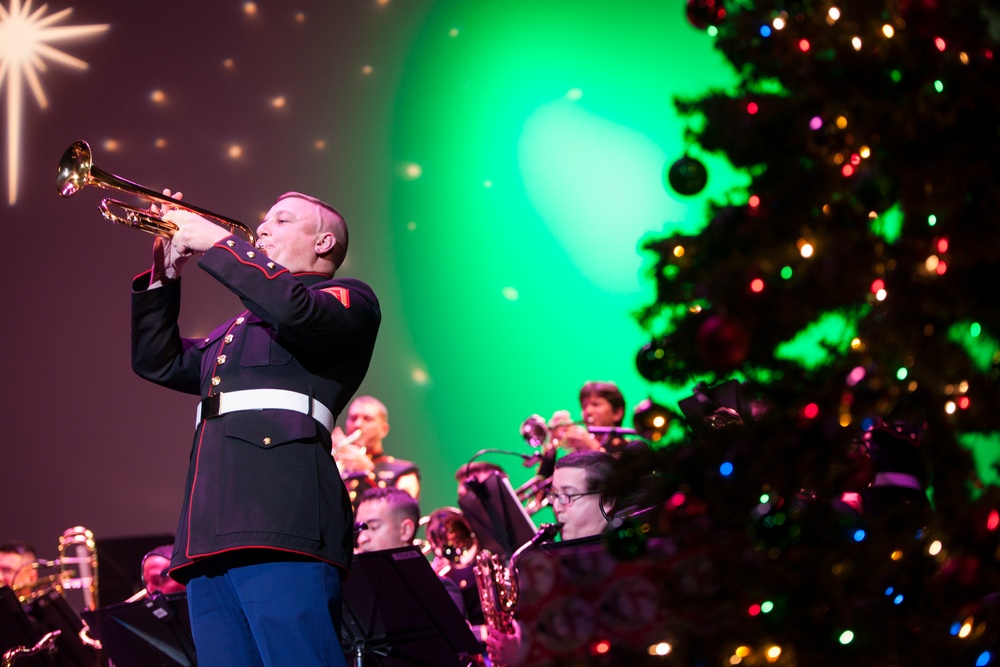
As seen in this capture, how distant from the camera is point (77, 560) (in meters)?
5.93

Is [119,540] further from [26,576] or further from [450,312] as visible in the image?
[450,312]

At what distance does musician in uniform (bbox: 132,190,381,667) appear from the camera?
7.20 ft

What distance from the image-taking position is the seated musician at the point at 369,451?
5.80m

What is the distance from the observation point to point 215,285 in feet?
23.0

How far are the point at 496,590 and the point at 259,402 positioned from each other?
2056 millimetres

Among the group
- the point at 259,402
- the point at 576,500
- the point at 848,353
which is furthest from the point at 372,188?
the point at 848,353

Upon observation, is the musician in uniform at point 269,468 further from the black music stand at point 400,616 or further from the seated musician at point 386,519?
the seated musician at point 386,519

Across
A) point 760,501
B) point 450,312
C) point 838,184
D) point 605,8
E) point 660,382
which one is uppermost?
point 605,8

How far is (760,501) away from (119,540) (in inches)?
149

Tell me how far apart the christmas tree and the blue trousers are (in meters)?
0.86

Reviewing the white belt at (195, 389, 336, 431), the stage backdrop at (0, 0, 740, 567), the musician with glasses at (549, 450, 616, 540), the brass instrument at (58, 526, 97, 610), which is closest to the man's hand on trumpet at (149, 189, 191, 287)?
the white belt at (195, 389, 336, 431)

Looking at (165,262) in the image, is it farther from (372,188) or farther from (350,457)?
(372,188)

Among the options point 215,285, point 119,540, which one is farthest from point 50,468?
point 119,540

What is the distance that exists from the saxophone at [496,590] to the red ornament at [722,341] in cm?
259
